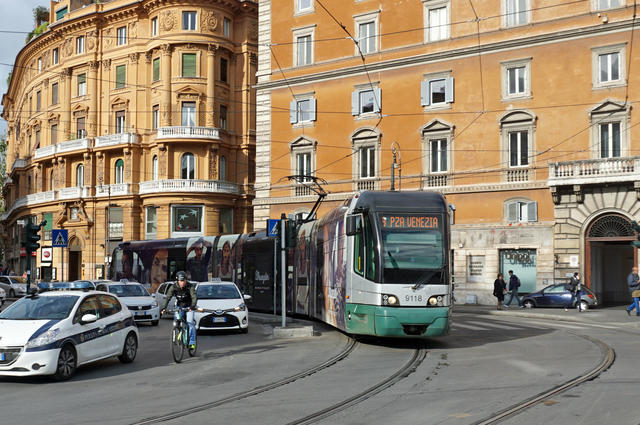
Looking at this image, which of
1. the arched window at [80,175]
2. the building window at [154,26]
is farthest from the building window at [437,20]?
the arched window at [80,175]

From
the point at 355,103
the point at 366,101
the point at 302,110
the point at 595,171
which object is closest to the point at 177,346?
the point at 595,171

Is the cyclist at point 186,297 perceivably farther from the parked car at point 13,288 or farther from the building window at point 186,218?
the building window at point 186,218

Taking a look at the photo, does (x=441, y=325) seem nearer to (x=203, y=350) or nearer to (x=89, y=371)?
(x=203, y=350)

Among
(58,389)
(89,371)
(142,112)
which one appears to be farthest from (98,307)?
(142,112)

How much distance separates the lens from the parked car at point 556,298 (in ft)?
99.1

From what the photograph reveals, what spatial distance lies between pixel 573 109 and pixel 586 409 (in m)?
25.9

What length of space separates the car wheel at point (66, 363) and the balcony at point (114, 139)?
43.7 meters

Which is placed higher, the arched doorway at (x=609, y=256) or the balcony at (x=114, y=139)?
the balcony at (x=114, y=139)

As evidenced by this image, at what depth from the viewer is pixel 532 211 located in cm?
3341

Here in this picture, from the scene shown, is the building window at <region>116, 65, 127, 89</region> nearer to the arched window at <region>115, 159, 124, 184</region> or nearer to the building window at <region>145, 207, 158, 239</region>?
the arched window at <region>115, 159, 124, 184</region>

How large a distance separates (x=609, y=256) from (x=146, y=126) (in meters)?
33.1

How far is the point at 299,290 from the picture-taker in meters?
23.4

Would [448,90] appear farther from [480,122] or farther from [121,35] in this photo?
[121,35]

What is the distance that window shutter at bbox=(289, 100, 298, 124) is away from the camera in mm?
40750
